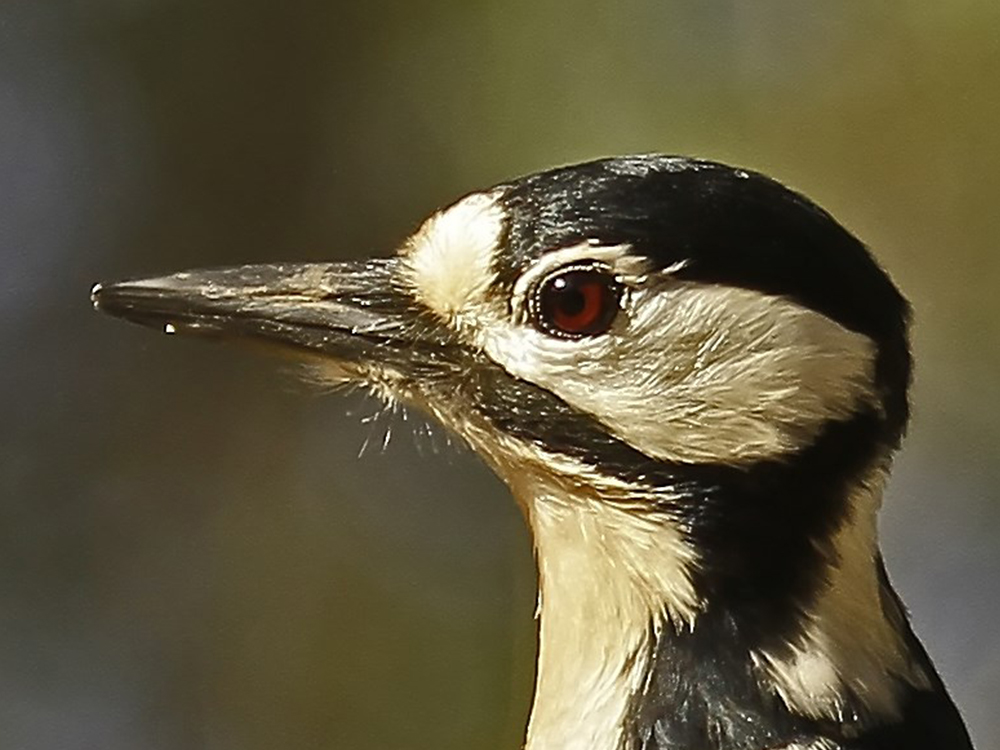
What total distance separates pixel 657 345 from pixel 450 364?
0.30ft

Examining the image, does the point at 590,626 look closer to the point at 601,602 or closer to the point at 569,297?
the point at 601,602

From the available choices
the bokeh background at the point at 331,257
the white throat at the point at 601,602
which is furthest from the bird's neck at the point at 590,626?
the bokeh background at the point at 331,257

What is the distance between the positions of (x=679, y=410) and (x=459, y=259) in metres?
0.12

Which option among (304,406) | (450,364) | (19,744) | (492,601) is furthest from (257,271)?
(19,744)

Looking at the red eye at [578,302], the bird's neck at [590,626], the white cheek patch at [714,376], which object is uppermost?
the red eye at [578,302]

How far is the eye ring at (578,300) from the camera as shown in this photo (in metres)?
0.64

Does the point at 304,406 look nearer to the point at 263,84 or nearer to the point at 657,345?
the point at 263,84

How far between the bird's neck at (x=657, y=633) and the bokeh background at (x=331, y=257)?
86cm

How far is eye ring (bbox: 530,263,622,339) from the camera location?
0.64m

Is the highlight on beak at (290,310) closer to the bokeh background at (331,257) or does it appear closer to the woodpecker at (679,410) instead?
the woodpecker at (679,410)

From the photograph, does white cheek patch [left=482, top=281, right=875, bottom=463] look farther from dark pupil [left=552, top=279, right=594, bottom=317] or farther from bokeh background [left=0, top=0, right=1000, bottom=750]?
bokeh background [left=0, top=0, right=1000, bottom=750]

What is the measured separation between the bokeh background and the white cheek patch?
0.90m

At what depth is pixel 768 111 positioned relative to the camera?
5.28 feet

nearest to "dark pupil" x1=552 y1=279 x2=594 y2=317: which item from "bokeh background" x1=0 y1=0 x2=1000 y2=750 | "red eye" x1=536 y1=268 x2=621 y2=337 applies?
"red eye" x1=536 y1=268 x2=621 y2=337
